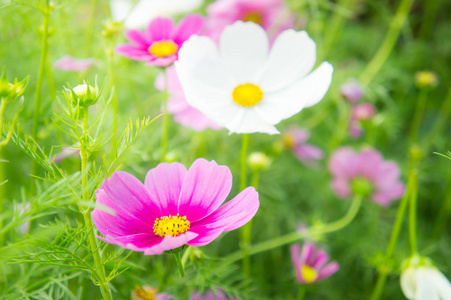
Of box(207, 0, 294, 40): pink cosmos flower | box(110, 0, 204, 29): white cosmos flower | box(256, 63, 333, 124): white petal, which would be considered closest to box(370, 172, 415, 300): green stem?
box(256, 63, 333, 124): white petal

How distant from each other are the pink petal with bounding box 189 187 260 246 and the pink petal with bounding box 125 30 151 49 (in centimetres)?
30

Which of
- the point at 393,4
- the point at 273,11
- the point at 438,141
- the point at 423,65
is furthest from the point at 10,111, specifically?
the point at 393,4

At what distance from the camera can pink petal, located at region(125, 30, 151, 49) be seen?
0.58 metres

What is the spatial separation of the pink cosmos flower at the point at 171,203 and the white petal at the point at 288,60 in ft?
0.66

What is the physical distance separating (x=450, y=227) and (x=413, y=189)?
0.70 metres

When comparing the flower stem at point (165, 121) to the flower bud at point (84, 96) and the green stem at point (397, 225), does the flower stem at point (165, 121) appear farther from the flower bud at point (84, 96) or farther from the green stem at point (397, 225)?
the green stem at point (397, 225)

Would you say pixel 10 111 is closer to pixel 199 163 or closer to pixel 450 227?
pixel 199 163

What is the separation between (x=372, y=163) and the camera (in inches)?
34.1

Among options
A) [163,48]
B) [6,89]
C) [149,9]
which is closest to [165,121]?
[163,48]

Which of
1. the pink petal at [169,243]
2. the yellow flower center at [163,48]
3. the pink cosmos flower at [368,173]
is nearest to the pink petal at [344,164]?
the pink cosmos flower at [368,173]

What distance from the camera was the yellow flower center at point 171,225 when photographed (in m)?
0.40

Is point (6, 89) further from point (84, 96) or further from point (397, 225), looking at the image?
point (397, 225)

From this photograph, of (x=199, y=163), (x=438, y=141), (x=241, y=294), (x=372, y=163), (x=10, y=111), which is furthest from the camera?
(x=438, y=141)

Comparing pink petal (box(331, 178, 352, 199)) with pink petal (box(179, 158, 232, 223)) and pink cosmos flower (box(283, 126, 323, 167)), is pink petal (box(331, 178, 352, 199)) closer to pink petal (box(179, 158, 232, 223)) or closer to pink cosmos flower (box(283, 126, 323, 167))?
pink cosmos flower (box(283, 126, 323, 167))
